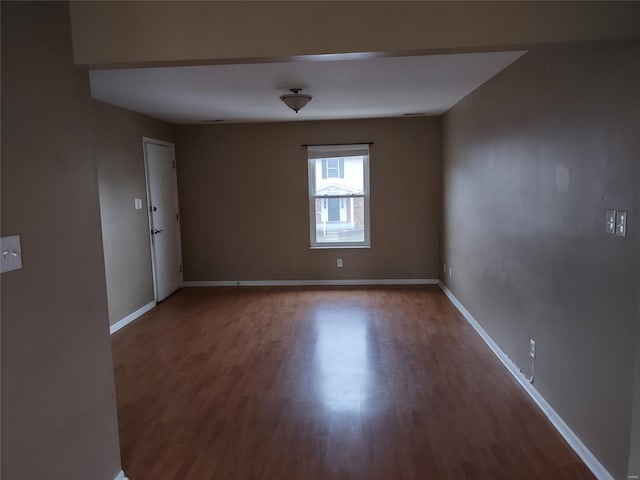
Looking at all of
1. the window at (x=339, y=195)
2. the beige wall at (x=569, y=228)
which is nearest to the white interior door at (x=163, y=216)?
the window at (x=339, y=195)

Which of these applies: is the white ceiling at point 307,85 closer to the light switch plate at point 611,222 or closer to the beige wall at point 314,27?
the beige wall at point 314,27

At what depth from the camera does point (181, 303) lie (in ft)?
18.0

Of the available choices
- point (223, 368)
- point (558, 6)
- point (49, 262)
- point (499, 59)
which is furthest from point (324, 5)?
point (223, 368)

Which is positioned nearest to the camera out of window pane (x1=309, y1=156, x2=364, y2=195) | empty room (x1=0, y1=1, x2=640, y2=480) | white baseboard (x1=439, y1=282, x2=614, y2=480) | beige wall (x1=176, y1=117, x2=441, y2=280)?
empty room (x1=0, y1=1, x2=640, y2=480)

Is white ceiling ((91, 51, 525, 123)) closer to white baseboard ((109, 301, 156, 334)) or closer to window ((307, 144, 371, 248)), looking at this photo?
window ((307, 144, 371, 248))

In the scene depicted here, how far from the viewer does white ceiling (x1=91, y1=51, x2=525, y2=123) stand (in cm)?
305

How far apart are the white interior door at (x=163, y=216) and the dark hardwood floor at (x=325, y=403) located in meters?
0.94

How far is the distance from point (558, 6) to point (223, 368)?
3114 millimetres

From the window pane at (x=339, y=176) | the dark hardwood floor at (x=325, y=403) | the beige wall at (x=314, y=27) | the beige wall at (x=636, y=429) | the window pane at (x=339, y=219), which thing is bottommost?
the dark hardwood floor at (x=325, y=403)

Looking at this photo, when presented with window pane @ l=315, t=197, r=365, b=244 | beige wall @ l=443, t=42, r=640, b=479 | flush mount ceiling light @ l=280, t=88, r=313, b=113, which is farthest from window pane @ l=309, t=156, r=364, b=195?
beige wall @ l=443, t=42, r=640, b=479

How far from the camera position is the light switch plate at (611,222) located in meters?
1.97

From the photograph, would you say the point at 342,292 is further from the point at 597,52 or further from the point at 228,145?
the point at 597,52

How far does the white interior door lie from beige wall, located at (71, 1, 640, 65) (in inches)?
139

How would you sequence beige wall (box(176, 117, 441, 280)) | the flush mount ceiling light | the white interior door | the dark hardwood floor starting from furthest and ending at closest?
beige wall (box(176, 117, 441, 280))
the white interior door
the flush mount ceiling light
the dark hardwood floor
